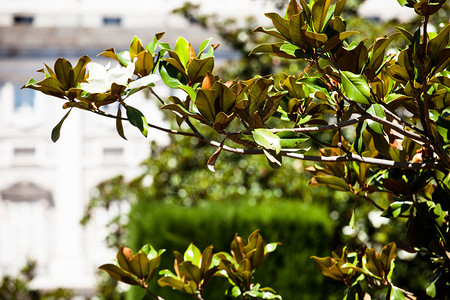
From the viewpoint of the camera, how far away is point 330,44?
2.69 ft

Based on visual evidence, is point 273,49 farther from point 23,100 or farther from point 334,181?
point 23,100

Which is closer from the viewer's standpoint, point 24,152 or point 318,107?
point 318,107

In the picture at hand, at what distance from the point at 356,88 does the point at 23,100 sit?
11696 millimetres

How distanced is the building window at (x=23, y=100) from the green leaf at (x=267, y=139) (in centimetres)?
1131

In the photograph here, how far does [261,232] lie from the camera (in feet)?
10.2

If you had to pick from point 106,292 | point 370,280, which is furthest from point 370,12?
point 370,280

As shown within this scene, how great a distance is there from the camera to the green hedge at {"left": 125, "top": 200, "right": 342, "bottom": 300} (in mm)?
3045

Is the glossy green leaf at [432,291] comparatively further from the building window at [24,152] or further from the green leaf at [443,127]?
the building window at [24,152]

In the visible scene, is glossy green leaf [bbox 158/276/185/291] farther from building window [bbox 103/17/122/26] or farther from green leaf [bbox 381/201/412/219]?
building window [bbox 103/17/122/26]

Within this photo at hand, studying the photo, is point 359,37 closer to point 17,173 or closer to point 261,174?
point 261,174

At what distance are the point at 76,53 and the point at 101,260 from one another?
14.3ft

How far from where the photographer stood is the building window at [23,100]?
11.4m

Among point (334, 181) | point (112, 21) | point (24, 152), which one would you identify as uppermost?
point (112, 21)

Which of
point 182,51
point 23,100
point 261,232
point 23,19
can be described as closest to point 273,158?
point 182,51
